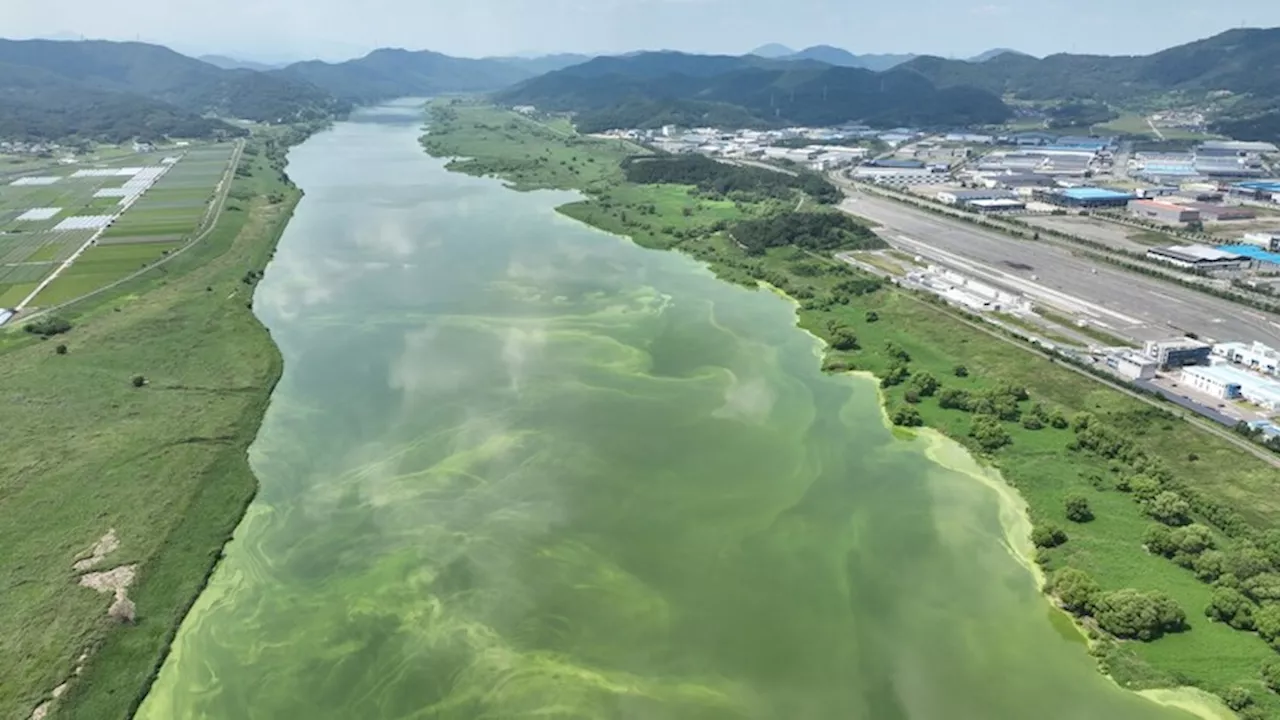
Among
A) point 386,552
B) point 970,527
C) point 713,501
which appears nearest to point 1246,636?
point 970,527

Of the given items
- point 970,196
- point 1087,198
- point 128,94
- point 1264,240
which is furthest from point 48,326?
point 128,94

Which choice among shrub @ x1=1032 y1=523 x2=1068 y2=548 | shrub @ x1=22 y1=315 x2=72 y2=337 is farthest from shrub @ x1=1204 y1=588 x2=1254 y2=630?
shrub @ x1=22 y1=315 x2=72 y2=337

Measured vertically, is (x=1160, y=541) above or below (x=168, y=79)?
below

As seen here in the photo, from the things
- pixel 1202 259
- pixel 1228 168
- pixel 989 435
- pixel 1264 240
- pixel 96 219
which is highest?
pixel 1228 168

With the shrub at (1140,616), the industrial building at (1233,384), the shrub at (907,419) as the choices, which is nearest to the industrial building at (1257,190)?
the industrial building at (1233,384)

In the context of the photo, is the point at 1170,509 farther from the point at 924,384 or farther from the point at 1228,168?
the point at 1228,168

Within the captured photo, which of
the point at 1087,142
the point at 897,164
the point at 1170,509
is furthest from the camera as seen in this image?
the point at 1087,142
